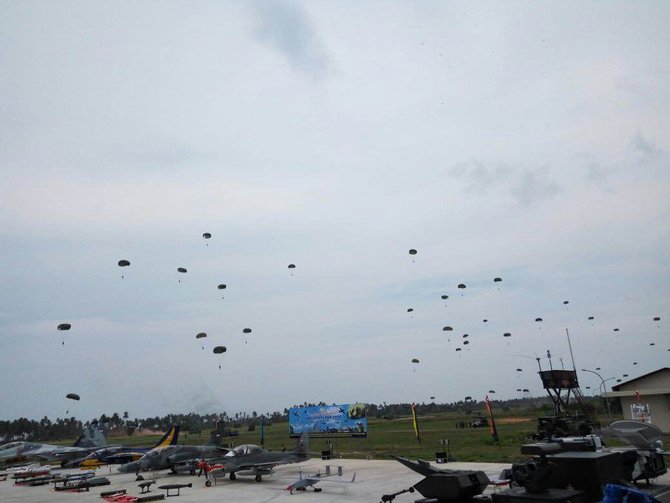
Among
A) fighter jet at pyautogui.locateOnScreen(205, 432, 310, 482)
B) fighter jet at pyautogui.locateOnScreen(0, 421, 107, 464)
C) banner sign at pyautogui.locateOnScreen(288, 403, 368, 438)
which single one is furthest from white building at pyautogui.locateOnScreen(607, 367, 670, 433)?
fighter jet at pyautogui.locateOnScreen(0, 421, 107, 464)

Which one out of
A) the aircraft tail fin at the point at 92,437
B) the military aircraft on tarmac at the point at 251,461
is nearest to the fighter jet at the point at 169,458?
the military aircraft on tarmac at the point at 251,461

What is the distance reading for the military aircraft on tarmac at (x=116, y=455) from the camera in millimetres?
48594

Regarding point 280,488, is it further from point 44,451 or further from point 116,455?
point 44,451

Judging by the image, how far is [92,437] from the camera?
206 feet

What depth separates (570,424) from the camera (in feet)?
91.7

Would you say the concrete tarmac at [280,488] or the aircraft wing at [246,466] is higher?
the aircraft wing at [246,466]

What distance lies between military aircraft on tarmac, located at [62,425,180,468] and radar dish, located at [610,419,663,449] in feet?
142

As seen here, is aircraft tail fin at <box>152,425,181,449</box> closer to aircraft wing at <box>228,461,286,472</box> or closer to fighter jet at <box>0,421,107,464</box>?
fighter jet at <box>0,421,107,464</box>

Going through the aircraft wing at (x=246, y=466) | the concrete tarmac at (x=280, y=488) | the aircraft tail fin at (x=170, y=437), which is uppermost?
the aircraft tail fin at (x=170, y=437)

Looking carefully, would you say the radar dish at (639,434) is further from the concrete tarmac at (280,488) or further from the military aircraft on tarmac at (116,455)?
the military aircraft on tarmac at (116,455)

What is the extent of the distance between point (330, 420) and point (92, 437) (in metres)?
30.3

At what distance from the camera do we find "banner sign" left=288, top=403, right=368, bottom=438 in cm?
6325

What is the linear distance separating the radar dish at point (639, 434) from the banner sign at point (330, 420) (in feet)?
166

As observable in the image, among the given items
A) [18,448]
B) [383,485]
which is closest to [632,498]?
[383,485]
